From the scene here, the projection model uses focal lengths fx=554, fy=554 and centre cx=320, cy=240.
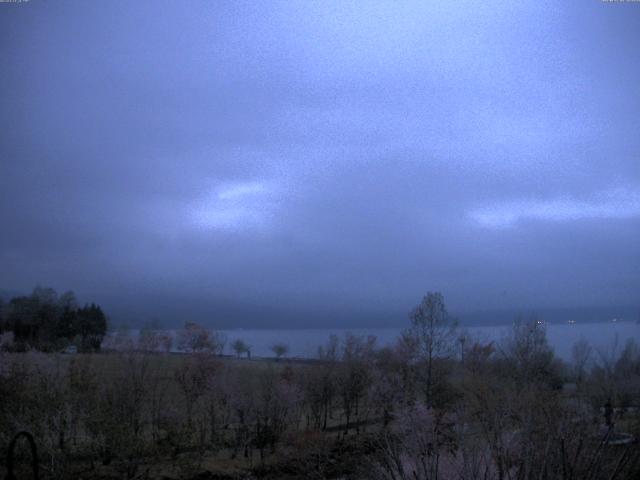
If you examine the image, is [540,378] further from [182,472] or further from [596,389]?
[182,472]

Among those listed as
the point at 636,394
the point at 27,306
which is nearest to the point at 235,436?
the point at 636,394

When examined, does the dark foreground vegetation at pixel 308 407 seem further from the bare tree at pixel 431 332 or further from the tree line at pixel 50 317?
the tree line at pixel 50 317

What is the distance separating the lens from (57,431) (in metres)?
25.7

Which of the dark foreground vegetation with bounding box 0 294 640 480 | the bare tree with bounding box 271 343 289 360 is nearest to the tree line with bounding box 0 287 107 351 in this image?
the bare tree with bounding box 271 343 289 360

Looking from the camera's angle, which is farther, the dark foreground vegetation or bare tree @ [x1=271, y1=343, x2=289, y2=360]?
bare tree @ [x1=271, y1=343, x2=289, y2=360]

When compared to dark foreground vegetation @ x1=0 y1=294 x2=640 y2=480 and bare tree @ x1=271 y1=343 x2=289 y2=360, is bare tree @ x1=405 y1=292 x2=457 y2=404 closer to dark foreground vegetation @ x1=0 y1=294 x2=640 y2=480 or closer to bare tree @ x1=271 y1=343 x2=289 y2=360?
dark foreground vegetation @ x1=0 y1=294 x2=640 y2=480

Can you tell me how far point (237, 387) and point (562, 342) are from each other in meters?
75.5

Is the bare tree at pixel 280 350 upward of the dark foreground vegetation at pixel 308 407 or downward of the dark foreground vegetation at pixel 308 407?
downward

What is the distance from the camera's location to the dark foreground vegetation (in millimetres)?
20453

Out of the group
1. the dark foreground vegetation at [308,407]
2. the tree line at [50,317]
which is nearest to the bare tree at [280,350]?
the tree line at [50,317]

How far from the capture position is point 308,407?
151 feet

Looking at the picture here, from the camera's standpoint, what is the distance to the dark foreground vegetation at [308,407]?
20453mm

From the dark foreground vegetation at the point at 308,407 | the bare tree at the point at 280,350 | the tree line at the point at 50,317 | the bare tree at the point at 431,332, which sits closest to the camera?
the dark foreground vegetation at the point at 308,407

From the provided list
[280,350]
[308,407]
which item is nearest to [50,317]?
[280,350]
